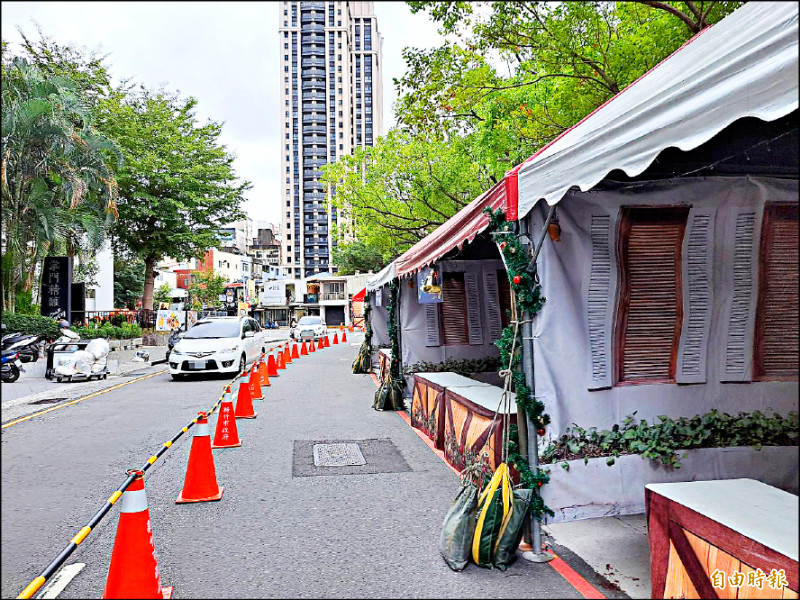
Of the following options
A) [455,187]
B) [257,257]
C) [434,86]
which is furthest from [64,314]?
[257,257]

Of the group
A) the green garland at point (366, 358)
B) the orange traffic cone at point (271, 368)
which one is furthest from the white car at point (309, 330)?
the orange traffic cone at point (271, 368)

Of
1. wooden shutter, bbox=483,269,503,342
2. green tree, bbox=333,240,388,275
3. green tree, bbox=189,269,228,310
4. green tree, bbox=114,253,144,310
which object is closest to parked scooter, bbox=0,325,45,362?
wooden shutter, bbox=483,269,503,342

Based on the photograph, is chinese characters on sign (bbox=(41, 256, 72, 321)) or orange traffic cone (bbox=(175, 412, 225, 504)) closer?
orange traffic cone (bbox=(175, 412, 225, 504))

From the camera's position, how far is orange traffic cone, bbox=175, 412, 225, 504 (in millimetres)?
5930

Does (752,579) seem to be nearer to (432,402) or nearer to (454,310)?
(432,402)

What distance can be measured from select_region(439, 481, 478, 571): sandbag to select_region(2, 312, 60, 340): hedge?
68.9 ft

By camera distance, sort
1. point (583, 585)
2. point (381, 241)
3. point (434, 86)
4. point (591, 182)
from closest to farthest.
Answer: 1. point (591, 182)
2. point (583, 585)
3. point (434, 86)
4. point (381, 241)

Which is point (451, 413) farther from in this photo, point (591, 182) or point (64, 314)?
point (64, 314)

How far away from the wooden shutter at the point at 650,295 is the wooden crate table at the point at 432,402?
9.96ft

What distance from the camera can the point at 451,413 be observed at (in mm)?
7164

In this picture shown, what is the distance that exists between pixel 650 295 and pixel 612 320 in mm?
403

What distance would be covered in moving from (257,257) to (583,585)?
11501 centimetres

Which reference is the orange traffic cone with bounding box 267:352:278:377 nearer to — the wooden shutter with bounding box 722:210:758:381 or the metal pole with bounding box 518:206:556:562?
the metal pole with bounding box 518:206:556:562

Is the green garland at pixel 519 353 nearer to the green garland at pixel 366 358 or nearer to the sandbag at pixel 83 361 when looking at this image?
the green garland at pixel 366 358
